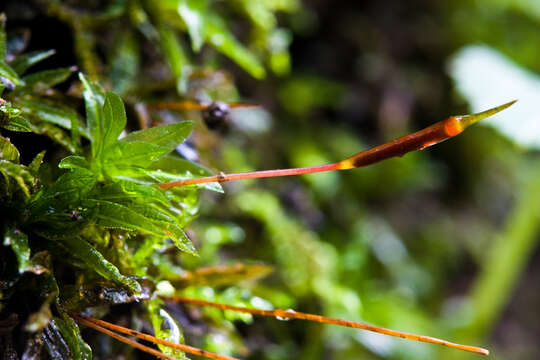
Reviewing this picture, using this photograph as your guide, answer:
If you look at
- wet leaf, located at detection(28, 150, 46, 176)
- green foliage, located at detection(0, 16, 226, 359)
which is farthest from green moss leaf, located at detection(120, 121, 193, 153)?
wet leaf, located at detection(28, 150, 46, 176)

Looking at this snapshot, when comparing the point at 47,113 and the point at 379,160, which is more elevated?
the point at 379,160

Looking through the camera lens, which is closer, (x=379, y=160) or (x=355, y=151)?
(x=379, y=160)

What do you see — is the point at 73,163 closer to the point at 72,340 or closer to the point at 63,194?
the point at 63,194

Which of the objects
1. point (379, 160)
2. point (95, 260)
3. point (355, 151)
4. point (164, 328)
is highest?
point (379, 160)

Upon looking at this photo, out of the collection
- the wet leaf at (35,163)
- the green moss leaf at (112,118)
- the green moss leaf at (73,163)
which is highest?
the green moss leaf at (112,118)

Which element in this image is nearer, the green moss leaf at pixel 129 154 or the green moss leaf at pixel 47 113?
the green moss leaf at pixel 129 154

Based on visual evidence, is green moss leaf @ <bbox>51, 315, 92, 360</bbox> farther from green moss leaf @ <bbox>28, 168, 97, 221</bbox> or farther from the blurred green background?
the blurred green background

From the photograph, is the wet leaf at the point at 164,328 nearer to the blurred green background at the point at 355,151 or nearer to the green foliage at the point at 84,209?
the green foliage at the point at 84,209

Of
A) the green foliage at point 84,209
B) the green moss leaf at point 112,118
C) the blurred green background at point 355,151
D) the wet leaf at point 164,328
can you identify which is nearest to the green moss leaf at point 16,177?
the green foliage at point 84,209

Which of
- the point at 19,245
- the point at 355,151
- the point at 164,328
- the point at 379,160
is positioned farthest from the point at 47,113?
the point at 355,151
